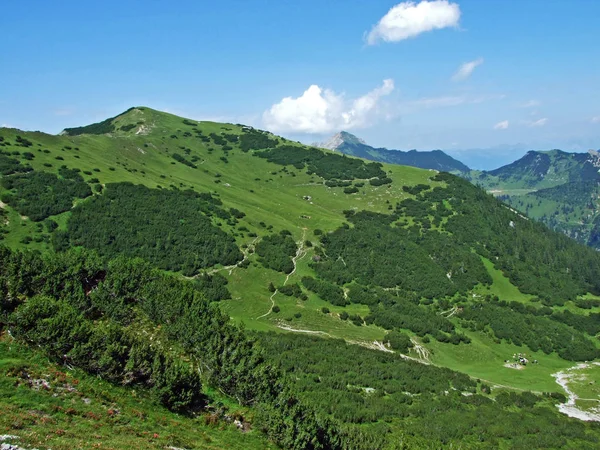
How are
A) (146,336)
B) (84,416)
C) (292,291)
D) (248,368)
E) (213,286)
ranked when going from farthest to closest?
(292,291), (213,286), (146,336), (248,368), (84,416)

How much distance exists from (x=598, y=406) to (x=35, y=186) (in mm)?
136638

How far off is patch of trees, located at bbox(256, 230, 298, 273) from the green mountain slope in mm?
561

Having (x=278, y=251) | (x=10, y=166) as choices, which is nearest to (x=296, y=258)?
(x=278, y=251)

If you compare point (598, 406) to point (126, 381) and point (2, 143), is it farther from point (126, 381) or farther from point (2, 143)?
point (2, 143)

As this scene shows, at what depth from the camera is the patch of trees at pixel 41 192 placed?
340 ft

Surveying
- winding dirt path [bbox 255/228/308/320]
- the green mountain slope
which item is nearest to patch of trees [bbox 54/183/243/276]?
the green mountain slope

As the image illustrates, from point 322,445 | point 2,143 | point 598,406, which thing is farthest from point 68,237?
point 598,406

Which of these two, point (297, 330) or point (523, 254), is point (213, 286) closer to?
point (297, 330)

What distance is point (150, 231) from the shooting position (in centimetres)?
11319

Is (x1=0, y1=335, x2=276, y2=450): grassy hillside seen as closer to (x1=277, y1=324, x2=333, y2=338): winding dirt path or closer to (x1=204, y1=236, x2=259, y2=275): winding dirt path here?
(x1=277, y1=324, x2=333, y2=338): winding dirt path

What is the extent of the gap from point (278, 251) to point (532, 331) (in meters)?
72.2

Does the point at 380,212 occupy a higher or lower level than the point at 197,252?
higher

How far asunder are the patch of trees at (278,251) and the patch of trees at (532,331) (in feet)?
168

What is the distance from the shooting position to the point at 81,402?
30.6 m
